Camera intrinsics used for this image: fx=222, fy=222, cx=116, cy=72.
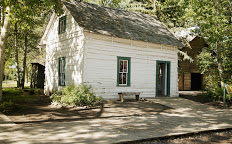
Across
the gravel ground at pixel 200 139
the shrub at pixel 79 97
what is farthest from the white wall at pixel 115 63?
the gravel ground at pixel 200 139

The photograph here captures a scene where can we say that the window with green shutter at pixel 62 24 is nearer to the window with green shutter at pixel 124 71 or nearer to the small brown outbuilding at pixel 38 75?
the window with green shutter at pixel 124 71

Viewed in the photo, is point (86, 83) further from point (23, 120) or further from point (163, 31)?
point (163, 31)

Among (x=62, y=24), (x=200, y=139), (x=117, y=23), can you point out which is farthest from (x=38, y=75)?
(x=200, y=139)

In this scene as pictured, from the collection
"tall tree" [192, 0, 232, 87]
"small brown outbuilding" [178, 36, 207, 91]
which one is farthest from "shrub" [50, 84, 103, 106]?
"small brown outbuilding" [178, 36, 207, 91]

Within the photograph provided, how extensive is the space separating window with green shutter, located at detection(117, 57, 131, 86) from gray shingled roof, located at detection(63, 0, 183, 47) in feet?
5.22

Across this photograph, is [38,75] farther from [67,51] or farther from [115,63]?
[115,63]

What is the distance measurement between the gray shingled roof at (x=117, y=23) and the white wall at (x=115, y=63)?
1.36 ft

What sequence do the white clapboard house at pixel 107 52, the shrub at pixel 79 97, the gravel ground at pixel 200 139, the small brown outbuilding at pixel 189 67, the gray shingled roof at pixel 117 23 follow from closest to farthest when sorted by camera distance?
the gravel ground at pixel 200 139 → the shrub at pixel 79 97 → the white clapboard house at pixel 107 52 → the gray shingled roof at pixel 117 23 → the small brown outbuilding at pixel 189 67

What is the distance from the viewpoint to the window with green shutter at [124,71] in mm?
15086

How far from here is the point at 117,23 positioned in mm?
16016

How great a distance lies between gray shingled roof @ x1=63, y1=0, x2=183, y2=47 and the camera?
14.2 metres

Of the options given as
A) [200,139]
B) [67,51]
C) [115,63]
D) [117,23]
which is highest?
[117,23]

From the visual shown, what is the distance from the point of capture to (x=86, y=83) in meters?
13.4

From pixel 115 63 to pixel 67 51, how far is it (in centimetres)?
350
